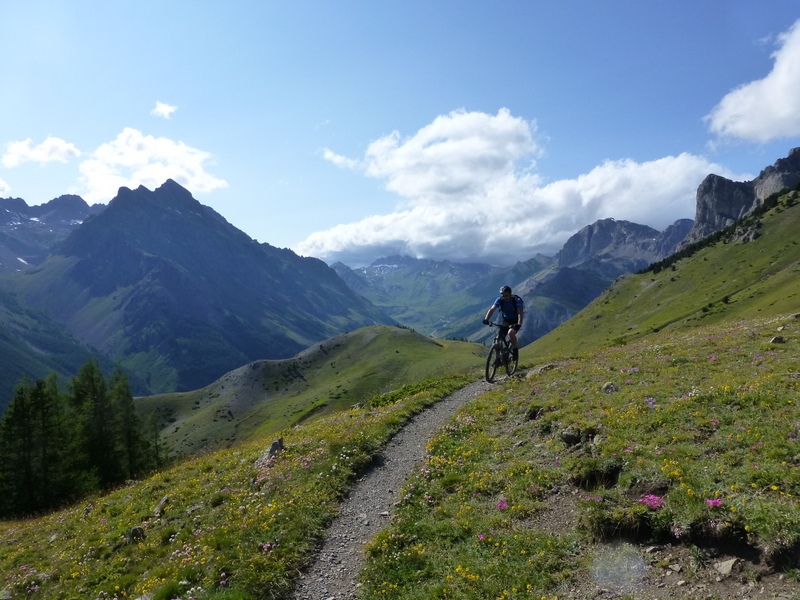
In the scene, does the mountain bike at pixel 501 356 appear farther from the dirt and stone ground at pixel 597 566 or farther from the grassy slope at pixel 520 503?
the dirt and stone ground at pixel 597 566

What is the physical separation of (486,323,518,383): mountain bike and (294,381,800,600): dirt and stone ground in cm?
1181

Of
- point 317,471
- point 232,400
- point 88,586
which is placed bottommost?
point 232,400

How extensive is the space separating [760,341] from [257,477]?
28.0 m

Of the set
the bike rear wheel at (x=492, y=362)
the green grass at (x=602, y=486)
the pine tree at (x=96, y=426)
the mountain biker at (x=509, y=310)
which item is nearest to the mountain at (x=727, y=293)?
the bike rear wheel at (x=492, y=362)

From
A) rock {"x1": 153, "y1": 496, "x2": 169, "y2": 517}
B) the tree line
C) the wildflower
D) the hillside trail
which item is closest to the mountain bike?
the hillside trail

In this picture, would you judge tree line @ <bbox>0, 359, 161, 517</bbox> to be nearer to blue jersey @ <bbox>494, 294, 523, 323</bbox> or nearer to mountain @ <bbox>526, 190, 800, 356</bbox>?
blue jersey @ <bbox>494, 294, 523, 323</bbox>

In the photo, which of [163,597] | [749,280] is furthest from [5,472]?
[749,280]

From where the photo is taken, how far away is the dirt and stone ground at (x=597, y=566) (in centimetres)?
735

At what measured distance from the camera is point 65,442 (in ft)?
179

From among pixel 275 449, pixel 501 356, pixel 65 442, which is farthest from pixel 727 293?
pixel 65 442

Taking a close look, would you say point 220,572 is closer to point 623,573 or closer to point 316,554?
point 316,554

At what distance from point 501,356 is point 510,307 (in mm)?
4184

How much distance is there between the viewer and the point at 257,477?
A: 1767 cm

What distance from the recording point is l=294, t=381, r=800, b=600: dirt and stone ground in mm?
7352
